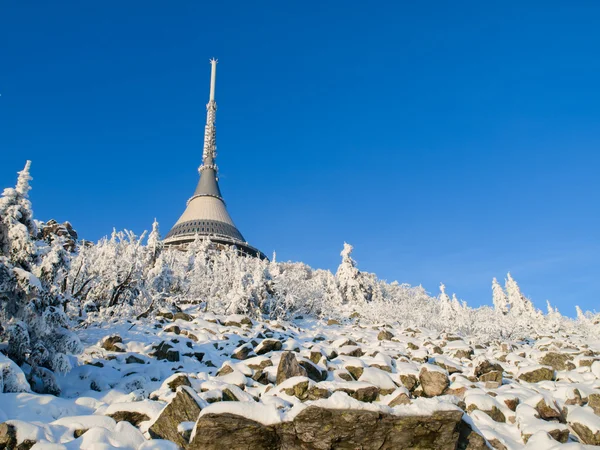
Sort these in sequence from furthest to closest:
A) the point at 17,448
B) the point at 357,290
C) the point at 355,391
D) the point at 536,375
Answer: the point at 357,290, the point at 536,375, the point at 355,391, the point at 17,448

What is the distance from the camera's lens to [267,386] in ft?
49.2

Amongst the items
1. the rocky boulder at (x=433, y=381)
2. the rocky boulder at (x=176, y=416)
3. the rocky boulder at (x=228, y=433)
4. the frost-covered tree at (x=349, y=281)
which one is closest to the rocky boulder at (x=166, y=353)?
the rocky boulder at (x=176, y=416)

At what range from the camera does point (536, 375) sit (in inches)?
781

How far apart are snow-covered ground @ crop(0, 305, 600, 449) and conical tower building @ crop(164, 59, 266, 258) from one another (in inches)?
1994

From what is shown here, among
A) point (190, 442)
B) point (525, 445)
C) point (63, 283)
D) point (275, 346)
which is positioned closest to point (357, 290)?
point (275, 346)

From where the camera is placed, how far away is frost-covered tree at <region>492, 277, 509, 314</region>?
6950 cm

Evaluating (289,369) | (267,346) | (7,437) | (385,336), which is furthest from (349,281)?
(7,437)

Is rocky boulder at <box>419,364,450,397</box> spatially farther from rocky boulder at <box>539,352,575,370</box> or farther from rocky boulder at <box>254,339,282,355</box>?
rocky boulder at <box>539,352,575,370</box>

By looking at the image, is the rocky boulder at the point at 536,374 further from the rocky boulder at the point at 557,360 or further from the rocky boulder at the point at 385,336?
the rocky boulder at the point at 385,336

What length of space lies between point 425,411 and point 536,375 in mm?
12734

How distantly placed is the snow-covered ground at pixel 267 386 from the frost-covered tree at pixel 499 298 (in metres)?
46.6

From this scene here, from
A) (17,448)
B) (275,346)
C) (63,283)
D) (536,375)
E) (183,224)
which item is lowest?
(17,448)

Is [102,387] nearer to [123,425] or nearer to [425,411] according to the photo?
[123,425]

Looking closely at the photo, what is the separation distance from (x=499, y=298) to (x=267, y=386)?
66226 millimetres
